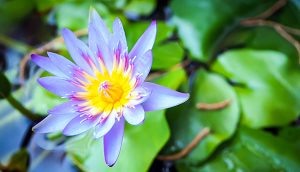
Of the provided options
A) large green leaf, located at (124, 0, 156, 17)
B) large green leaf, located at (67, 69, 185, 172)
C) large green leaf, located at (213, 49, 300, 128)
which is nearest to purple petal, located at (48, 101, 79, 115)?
large green leaf, located at (67, 69, 185, 172)

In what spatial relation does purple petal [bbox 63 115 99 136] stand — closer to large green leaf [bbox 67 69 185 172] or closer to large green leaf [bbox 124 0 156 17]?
large green leaf [bbox 67 69 185 172]

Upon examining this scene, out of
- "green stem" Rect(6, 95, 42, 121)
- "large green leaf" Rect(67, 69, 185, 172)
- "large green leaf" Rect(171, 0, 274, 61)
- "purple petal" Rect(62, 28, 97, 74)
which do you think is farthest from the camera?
"large green leaf" Rect(171, 0, 274, 61)

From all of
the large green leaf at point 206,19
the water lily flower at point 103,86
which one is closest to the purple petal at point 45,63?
the water lily flower at point 103,86

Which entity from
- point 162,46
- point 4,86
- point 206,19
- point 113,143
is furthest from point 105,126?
point 206,19

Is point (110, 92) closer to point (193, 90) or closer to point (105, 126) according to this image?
point (105, 126)

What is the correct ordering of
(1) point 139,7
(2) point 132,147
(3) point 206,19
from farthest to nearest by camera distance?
1. (1) point 139,7
2. (3) point 206,19
3. (2) point 132,147

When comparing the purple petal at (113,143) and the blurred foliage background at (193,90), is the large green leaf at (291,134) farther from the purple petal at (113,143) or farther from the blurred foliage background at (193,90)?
the purple petal at (113,143)
